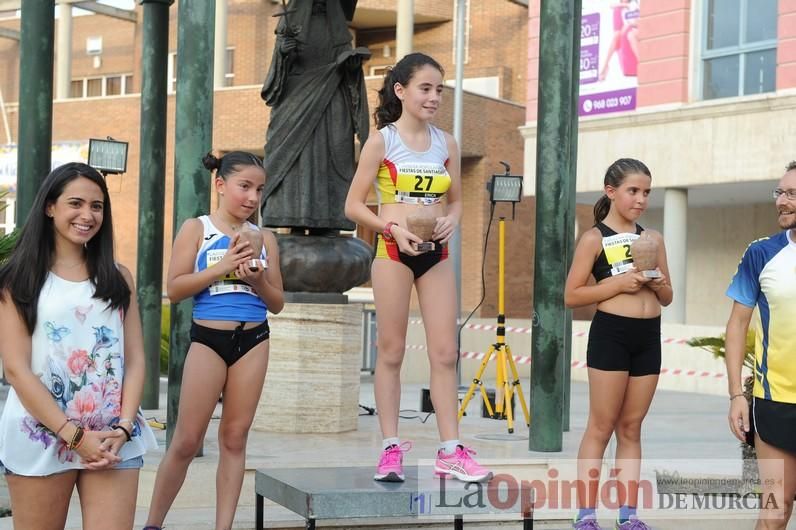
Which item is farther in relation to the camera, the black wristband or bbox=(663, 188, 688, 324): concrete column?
bbox=(663, 188, 688, 324): concrete column

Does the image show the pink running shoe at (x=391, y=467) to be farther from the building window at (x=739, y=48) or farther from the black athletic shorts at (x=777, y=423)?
the building window at (x=739, y=48)

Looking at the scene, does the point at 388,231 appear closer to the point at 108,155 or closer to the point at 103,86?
the point at 108,155

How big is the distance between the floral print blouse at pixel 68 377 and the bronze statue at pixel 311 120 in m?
5.50

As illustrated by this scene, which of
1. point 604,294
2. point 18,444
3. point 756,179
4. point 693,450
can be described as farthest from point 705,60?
point 18,444

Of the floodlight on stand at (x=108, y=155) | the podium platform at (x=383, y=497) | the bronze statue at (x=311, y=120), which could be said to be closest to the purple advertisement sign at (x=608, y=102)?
the floodlight on stand at (x=108, y=155)

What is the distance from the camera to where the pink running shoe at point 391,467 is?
602 centimetres

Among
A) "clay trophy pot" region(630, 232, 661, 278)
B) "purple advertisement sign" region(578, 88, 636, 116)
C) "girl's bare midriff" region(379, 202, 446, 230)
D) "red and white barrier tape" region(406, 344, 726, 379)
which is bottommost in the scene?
"red and white barrier tape" region(406, 344, 726, 379)

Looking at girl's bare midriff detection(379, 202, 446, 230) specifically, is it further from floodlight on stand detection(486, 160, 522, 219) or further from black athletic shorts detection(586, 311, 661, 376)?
floodlight on stand detection(486, 160, 522, 219)

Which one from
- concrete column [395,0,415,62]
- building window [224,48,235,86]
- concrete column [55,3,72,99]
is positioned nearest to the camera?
concrete column [395,0,415,62]

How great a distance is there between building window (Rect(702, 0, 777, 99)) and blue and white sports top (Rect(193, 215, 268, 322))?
17527mm

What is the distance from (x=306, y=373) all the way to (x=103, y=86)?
118 feet

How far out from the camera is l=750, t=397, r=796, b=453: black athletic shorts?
5.17 meters

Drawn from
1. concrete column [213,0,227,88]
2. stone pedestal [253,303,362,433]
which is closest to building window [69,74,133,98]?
concrete column [213,0,227,88]

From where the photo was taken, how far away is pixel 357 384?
1024 cm
